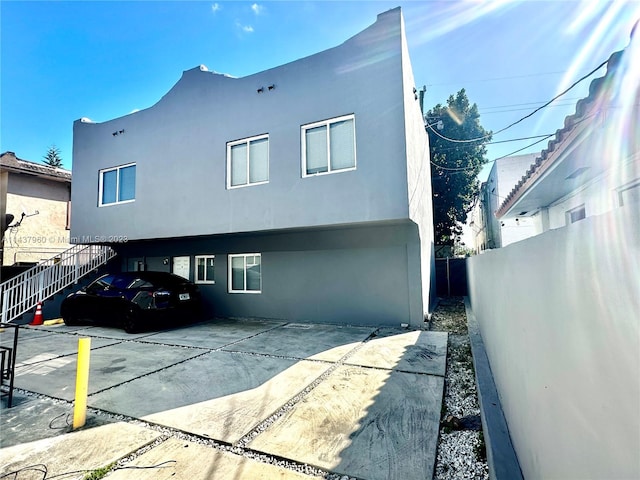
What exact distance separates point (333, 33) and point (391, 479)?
29.4ft

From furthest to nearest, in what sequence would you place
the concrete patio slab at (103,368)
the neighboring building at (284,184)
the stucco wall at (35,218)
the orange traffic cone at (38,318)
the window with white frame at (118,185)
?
1. the stucco wall at (35,218)
2. the window with white frame at (118,185)
3. the orange traffic cone at (38,318)
4. the neighboring building at (284,184)
5. the concrete patio slab at (103,368)

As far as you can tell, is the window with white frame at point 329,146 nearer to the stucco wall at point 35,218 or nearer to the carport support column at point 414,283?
the carport support column at point 414,283

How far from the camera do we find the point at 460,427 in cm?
320

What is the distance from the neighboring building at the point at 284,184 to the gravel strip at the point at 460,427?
286 cm

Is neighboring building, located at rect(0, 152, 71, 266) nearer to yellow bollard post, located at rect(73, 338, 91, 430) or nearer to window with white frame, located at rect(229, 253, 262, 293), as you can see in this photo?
window with white frame, located at rect(229, 253, 262, 293)

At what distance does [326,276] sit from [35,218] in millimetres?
12492

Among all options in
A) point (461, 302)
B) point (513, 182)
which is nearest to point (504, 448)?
point (461, 302)

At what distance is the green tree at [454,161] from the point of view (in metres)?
18.5

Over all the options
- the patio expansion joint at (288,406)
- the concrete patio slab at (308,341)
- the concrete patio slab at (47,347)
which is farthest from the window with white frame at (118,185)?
the patio expansion joint at (288,406)

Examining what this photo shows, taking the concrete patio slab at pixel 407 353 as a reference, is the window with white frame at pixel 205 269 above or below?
above

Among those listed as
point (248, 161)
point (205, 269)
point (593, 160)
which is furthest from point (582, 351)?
point (205, 269)

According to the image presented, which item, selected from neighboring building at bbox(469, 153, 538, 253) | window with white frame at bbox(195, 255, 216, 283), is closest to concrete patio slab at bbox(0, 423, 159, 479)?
window with white frame at bbox(195, 255, 216, 283)

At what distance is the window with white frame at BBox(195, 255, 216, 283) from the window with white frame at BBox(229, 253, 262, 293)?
72cm

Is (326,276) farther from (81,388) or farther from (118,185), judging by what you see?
(118,185)
